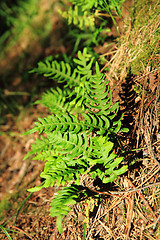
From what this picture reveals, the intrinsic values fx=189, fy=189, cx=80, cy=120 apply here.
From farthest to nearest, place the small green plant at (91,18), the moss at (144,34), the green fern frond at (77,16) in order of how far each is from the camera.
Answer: the green fern frond at (77,16) < the small green plant at (91,18) < the moss at (144,34)

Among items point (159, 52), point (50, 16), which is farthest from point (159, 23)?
point (50, 16)

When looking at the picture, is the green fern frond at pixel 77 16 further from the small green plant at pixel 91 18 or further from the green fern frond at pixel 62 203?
the green fern frond at pixel 62 203

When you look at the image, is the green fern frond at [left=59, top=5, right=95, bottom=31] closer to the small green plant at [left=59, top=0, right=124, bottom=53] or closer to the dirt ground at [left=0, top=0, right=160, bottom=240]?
the small green plant at [left=59, top=0, right=124, bottom=53]

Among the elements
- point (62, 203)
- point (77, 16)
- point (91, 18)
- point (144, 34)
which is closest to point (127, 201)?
point (62, 203)

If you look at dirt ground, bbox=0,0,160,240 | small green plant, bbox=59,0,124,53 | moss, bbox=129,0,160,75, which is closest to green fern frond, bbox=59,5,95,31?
small green plant, bbox=59,0,124,53

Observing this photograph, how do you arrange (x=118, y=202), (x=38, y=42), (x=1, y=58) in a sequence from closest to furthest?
(x=118, y=202) < (x=38, y=42) < (x=1, y=58)

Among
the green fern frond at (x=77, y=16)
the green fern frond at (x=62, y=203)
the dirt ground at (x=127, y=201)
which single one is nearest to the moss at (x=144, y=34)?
the dirt ground at (x=127, y=201)

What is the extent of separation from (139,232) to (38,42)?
426 centimetres

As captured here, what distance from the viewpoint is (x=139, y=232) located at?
1.62 metres

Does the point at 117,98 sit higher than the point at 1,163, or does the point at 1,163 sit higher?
the point at 1,163

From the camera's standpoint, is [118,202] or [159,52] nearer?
[118,202]

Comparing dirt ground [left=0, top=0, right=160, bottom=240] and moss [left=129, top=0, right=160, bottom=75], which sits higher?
moss [left=129, top=0, right=160, bottom=75]

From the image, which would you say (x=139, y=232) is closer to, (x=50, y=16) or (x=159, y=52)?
(x=159, y=52)

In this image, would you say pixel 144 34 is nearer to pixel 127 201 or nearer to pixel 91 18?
pixel 91 18
